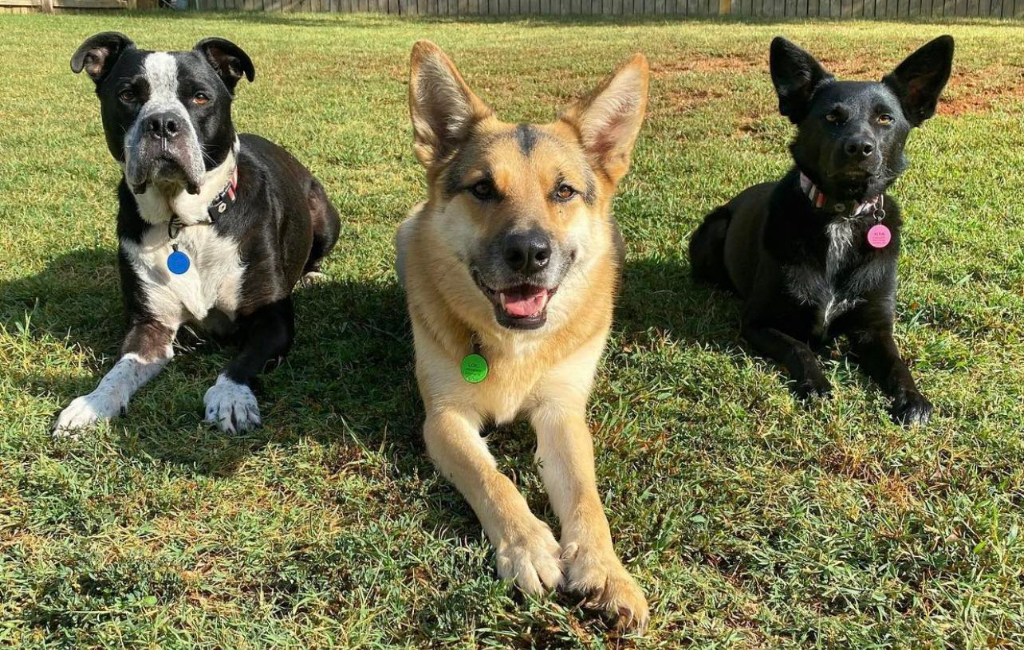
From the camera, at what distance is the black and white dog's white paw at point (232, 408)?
3.45 metres

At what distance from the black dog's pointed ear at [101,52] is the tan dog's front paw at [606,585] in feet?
11.9

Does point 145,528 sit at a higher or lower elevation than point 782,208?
lower

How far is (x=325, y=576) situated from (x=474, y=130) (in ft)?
7.06

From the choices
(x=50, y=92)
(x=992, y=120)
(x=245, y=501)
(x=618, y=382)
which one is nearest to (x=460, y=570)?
(x=245, y=501)

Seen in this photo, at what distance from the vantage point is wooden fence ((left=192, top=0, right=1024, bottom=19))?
18.1 meters

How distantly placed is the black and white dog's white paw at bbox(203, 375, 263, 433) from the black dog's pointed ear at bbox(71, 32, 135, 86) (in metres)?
1.95

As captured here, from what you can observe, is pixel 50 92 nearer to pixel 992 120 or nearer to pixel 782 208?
pixel 782 208

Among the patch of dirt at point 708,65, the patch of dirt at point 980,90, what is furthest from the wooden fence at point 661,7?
the patch of dirt at point 980,90

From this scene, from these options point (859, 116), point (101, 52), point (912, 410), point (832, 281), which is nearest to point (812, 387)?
point (912, 410)

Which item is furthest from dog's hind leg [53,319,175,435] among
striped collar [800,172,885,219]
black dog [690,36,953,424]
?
striped collar [800,172,885,219]

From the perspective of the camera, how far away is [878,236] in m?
4.04

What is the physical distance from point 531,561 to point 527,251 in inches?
45.9

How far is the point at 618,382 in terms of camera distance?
152 inches

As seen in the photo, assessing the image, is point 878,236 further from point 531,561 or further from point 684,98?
point 684,98
